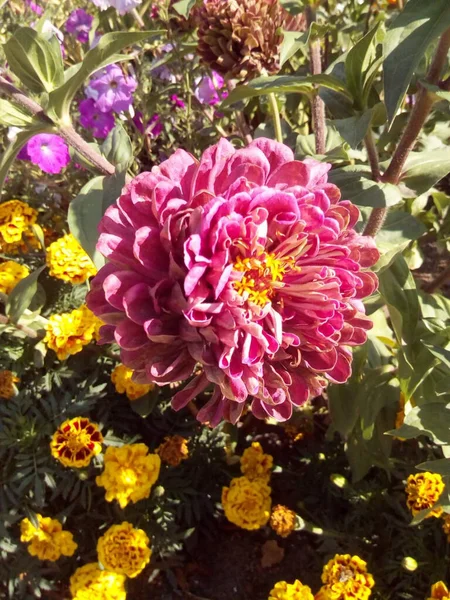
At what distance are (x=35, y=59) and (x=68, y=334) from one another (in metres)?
0.71

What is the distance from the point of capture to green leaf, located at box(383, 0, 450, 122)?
76cm

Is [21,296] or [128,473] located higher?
[21,296]

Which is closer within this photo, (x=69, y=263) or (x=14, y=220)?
(x=69, y=263)

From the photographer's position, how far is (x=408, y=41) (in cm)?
78

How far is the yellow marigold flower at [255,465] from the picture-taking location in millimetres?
1612

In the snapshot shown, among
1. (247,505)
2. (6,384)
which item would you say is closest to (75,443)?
(6,384)

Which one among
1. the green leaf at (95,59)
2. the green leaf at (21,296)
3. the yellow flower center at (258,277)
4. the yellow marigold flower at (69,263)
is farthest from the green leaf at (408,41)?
the yellow marigold flower at (69,263)

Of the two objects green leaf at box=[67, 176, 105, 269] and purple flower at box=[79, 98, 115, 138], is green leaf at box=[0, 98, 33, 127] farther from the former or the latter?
purple flower at box=[79, 98, 115, 138]

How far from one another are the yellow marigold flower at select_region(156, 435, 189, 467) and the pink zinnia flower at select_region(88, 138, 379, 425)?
77 centimetres

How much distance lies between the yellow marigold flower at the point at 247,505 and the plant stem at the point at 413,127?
2.48ft

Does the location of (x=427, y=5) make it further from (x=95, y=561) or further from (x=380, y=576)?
(x=95, y=561)

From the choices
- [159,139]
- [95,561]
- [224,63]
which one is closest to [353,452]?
[95,561]

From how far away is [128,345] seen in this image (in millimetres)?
762

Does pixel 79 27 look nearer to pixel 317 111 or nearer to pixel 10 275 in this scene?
pixel 10 275
